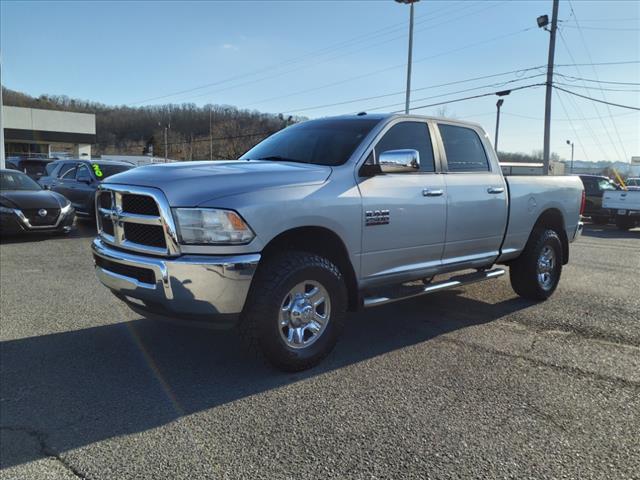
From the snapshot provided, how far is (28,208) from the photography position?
34.2ft

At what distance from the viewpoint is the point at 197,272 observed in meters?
3.38

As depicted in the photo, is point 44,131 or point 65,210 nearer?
point 65,210

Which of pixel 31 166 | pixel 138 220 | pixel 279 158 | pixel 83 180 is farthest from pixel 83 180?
pixel 31 166

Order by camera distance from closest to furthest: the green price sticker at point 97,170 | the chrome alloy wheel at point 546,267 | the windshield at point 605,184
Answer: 1. the chrome alloy wheel at point 546,267
2. the green price sticker at point 97,170
3. the windshield at point 605,184

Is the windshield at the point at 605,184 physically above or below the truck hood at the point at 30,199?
above

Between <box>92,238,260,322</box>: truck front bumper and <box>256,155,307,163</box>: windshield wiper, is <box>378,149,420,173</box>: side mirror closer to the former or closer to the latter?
<box>256,155,307,163</box>: windshield wiper

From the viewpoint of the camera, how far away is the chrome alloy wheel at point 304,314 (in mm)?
3840

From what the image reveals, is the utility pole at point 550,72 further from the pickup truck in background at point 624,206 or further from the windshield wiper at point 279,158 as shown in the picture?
the windshield wiper at point 279,158

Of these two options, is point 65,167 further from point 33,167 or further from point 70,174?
point 33,167

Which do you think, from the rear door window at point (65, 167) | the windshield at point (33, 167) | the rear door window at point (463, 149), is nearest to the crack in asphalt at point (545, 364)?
the rear door window at point (463, 149)

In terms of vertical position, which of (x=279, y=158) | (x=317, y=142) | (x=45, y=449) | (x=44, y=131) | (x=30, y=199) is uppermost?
(x=44, y=131)

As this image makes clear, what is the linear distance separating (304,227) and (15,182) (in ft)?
32.1

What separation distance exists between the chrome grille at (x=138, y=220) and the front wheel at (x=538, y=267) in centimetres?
431

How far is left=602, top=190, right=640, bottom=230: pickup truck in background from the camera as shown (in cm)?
1658
